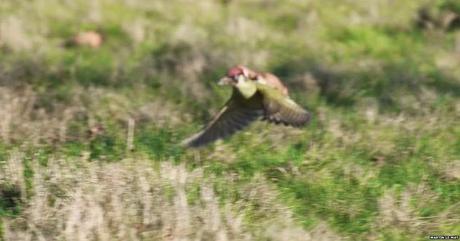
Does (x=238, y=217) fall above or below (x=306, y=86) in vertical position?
below

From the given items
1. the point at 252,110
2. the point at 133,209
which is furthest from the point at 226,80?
the point at 133,209

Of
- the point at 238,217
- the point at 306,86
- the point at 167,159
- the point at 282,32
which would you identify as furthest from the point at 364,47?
the point at 238,217

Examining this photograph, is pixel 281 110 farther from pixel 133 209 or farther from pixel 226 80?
pixel 133 209

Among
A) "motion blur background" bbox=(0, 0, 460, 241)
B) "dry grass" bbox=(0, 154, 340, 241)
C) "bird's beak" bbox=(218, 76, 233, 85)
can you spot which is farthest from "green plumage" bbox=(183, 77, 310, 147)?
"dry grass" bbox=(0, 154, 340, 241)

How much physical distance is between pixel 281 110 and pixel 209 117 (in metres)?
1.37

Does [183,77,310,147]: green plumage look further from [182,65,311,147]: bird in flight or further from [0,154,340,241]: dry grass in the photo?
[0,154,340,241]: dry grass

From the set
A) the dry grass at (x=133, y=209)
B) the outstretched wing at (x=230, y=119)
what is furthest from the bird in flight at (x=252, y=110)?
the dry grass at (x=133, y=209)

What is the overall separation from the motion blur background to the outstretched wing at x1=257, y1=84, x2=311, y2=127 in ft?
1.12

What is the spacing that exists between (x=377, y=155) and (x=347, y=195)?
81 cm

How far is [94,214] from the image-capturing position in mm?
4496

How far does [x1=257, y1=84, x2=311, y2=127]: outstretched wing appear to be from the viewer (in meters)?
5.62

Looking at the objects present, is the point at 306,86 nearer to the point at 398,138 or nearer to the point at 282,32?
the point at 398,138

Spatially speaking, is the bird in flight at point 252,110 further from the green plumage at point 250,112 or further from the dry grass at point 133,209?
the dry grass at point 133,209

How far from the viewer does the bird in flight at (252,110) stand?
18.2ft
